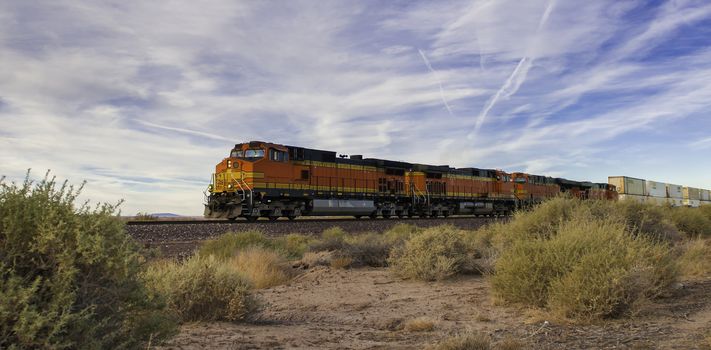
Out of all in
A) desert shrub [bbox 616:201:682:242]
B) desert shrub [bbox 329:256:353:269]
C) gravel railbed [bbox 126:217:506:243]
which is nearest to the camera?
desert shrub [bbox 329:256:353:269]

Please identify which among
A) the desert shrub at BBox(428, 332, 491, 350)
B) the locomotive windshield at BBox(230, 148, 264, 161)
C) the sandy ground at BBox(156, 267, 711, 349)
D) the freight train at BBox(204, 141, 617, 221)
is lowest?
the sandy ground at BBox(156, 267, 711, 349)

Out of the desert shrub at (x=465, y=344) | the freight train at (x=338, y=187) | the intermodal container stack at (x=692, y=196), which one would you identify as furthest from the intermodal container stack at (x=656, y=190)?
the desert shrub at (x=465, y=344)

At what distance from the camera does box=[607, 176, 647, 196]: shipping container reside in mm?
52969

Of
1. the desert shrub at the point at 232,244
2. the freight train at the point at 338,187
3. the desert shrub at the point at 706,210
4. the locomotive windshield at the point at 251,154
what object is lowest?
the desert shrub at the point at 232,244

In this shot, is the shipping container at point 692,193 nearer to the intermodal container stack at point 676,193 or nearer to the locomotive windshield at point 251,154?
the intermodal container stack at point 676,193

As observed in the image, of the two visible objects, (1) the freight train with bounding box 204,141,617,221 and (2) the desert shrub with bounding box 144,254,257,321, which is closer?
(2) the desert shrub with bounding box 144,254,257,321

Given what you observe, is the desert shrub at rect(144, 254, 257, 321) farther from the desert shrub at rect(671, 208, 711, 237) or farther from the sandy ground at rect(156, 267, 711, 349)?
the desert shrub at rect(671, 208, 711, 237)

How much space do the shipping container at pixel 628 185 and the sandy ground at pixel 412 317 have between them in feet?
160

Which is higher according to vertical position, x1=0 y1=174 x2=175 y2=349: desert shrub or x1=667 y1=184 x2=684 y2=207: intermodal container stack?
x1=667 y1=184 x2=684 y2=207: intermodal container stack

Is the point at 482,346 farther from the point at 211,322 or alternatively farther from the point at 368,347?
the point at 211,322

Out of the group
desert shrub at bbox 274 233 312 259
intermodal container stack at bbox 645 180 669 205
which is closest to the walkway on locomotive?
desert shrub at bbox 274 233 312 259

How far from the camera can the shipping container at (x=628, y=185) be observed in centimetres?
5297

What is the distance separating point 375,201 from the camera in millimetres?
30062

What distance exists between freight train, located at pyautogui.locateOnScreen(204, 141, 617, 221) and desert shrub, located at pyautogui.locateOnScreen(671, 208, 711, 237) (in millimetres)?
3390
